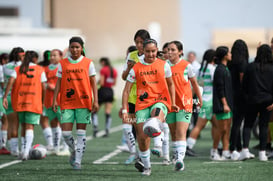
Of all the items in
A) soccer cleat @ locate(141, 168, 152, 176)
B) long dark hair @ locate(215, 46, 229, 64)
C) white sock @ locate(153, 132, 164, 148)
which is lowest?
soccer cleat @ locate(141, 168, 152, 176)

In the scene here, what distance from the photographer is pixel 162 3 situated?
3720 inches

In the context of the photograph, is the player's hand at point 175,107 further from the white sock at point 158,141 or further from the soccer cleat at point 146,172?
the soccer cleat at point 146,172

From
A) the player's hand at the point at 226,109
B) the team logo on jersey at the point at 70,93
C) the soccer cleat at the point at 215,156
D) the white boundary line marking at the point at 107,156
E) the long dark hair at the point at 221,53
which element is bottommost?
the white boundary line marking at the point at 107,156

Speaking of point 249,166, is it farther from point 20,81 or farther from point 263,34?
point 263,34

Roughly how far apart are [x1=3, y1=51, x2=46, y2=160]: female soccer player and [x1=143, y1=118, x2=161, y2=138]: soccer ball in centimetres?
395

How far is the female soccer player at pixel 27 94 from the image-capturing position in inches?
614

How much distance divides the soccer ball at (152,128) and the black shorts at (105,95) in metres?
11.0

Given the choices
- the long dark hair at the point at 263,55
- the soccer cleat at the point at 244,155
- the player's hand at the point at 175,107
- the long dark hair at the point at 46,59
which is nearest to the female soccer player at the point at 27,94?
the long dark hair at the point at 46,59

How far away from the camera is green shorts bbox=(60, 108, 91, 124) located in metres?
13.8

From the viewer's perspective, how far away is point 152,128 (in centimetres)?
1211

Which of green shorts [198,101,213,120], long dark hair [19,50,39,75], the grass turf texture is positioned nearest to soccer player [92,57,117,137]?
the grass turf texture

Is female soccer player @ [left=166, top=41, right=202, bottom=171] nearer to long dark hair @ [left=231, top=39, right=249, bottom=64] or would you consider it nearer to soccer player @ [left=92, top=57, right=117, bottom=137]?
long dark hair @ [left=231, top=39, right=249, bottom=64]

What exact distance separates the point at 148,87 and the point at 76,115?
66.2 inches

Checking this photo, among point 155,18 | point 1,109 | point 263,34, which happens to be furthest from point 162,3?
point 1,109
